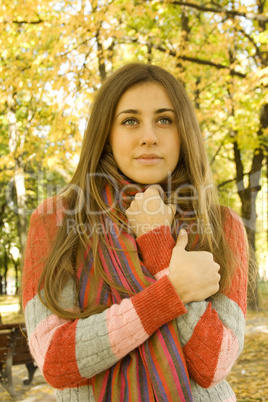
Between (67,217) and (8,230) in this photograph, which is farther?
(8,230)

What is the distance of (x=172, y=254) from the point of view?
1.50m

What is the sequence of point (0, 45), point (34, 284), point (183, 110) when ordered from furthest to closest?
point (0, 45)
point (183, 110)
point (34, 284)

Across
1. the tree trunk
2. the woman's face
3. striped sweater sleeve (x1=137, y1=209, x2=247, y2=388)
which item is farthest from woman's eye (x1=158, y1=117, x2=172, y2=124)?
the tree trunk

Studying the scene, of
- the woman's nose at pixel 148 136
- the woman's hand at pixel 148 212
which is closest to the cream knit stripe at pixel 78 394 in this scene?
the woman's hand at pixel 148 212

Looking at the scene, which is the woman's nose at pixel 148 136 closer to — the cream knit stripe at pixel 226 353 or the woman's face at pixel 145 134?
the woman's face at pixel 145 134

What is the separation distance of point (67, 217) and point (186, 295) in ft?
1.87

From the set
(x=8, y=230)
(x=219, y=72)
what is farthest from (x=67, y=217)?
(x=8, y=230)

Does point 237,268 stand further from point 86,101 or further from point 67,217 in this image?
point 86,101

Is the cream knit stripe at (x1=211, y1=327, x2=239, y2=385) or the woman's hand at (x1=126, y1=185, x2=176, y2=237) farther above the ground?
the woman's hand at (x1=126, y1=185, x2=176, y2=237)

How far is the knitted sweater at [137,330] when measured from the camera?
1.31 m

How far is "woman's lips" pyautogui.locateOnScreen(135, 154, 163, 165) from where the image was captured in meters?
1.66

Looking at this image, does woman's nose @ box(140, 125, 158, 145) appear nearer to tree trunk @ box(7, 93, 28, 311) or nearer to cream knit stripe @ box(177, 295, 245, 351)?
cream knit stripe @ box(177, 295, 245, 351)

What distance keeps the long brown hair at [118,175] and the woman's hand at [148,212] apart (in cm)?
6

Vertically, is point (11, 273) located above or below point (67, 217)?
below
